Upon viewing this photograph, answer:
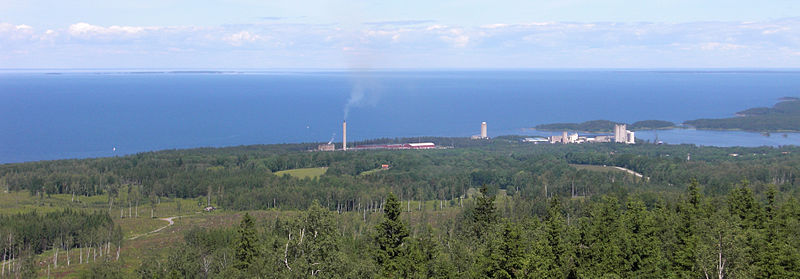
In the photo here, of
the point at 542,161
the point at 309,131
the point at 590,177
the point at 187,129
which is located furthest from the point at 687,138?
the point at 187,129

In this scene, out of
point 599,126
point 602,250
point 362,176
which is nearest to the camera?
point 602,250

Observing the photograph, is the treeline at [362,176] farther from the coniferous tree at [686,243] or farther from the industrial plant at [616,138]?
the coniferous tree at [686,243]

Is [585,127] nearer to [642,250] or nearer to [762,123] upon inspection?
[762,123]

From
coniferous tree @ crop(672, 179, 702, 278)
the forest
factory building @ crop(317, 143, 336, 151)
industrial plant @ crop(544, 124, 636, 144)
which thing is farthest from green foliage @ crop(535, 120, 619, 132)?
coniferous tree @ crop(672, 179, 702, 278)

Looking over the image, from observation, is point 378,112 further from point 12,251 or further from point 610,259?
point 610,259

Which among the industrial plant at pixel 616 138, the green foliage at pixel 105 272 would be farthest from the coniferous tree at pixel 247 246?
the industrial plant at pixel 616 138

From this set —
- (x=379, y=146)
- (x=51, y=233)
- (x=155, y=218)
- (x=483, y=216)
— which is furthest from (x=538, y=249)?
(x=379, y=146)
